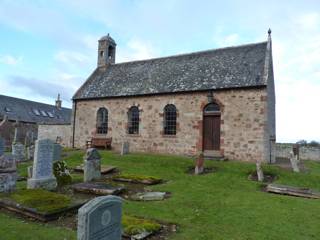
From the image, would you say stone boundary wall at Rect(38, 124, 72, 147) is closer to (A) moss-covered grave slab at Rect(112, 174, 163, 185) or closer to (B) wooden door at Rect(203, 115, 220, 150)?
(B) wooden door at Rect(203, 115, 220, 150)

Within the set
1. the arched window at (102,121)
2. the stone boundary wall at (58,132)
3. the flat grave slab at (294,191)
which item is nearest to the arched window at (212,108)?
the flat grave slab at (294,191)

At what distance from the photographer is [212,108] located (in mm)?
18781

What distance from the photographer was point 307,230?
664 centimetres

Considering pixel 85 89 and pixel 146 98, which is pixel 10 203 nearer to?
pixel 146 98

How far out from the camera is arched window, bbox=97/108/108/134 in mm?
23234

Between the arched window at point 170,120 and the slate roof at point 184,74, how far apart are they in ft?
4.39

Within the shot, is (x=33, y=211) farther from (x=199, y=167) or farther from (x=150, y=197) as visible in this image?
(x=199, y=167)

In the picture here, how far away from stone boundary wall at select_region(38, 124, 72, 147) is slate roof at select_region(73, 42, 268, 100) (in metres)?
3.60

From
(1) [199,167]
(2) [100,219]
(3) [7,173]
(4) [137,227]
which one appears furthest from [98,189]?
(1) [199,167]

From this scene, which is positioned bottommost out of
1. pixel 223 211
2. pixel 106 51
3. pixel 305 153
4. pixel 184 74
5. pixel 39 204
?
pixel 223 211

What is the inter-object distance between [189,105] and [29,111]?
31.9 m

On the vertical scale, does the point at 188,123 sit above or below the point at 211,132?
above

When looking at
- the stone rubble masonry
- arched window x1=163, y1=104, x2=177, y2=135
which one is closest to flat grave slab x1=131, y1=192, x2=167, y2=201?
the stone rubble masonry

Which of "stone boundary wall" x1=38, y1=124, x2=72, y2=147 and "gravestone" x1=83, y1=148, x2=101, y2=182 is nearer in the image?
"gravestone" x1=83, y1=148, x2=101, y2=182
